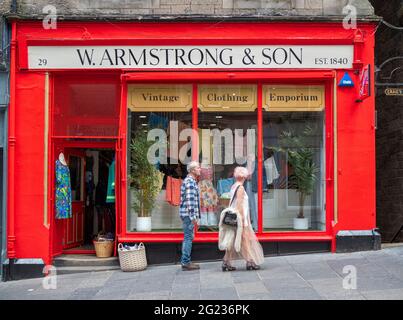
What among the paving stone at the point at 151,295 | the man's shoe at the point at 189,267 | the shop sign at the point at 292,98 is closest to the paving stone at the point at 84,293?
the paving stone at the point at 151,295

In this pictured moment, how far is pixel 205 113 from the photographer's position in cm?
1060

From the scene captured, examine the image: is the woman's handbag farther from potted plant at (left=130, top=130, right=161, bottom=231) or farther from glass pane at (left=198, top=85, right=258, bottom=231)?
potted plant at (left=130, top=130, right=161, bottom=231)

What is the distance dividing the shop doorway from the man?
214 centimetres

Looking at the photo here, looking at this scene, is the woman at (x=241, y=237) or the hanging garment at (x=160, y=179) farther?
the hanging garment at (x=160, y=179)

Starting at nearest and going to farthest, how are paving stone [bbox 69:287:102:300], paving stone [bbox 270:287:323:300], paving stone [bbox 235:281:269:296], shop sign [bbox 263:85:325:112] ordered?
paving stone [bbox 270:287:323:300] → paving stone [bbox 235:281:269:296] → paving stone [bbox 69:287:102:300] → shop sign [bbox 263:85:325:112]

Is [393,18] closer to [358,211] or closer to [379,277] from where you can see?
[358,211]

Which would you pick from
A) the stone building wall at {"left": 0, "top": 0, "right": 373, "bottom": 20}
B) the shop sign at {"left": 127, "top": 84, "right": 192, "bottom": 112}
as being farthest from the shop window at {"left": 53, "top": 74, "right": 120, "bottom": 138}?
the stone building wall at {"left": 0, "top": 0, "right": 373, "bottom": 20}

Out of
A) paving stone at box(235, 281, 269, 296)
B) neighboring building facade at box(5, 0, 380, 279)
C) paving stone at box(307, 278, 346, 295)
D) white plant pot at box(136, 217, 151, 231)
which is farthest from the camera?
white plant pot at box(136, 217, 151, 231)

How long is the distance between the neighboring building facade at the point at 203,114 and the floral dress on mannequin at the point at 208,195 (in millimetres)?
20

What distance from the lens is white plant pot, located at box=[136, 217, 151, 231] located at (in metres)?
10.5

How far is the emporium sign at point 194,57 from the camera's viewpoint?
403 inches

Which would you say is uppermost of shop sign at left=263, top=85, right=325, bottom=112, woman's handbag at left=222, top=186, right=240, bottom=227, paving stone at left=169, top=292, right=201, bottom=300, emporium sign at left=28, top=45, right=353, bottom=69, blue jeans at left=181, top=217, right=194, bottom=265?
emporium sign at left=28, top=45, right=353, bottom=69

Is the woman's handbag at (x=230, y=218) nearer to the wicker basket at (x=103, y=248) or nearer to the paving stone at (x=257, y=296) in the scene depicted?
the paving stone at (x=257, y=296)
